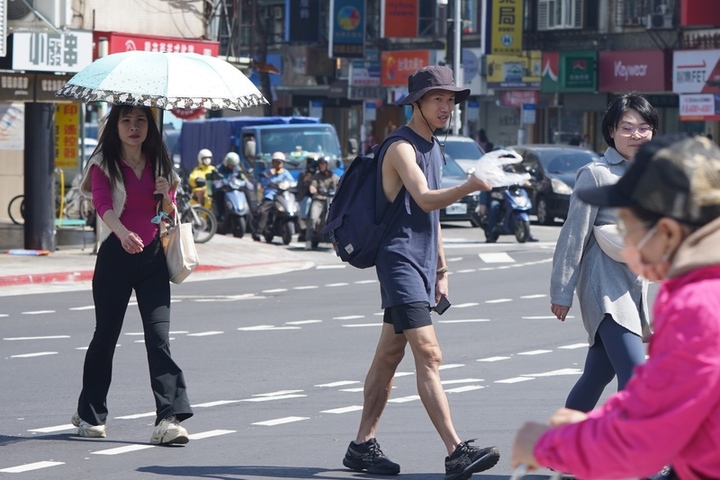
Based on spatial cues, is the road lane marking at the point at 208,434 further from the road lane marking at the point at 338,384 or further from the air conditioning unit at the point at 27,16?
the air conditioning unit at the point at 27,16

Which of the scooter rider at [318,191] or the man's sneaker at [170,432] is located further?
the scooter rider at [318,191]

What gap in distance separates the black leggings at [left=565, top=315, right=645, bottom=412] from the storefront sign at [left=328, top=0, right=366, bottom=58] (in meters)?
48.0

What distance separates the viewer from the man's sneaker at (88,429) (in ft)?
25.7

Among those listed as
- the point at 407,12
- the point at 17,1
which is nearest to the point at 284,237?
→ the point at 17,1

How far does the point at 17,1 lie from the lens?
1962cm

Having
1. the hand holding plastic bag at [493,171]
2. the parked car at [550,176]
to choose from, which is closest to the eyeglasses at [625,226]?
the hand holding plastic bag at [493,171]

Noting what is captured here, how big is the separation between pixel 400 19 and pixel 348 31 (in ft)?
7.15

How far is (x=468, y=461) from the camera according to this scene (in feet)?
21.5

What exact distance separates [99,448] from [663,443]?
5220 millimetres

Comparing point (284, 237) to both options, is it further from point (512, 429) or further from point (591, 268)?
point (591, 268)

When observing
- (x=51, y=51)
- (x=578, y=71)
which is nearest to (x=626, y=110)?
(x=51, y=51)

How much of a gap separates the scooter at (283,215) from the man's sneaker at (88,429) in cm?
1730

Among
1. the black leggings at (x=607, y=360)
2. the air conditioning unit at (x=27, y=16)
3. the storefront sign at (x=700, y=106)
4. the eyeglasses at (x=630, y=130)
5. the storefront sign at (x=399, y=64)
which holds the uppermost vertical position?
the storefront sign at (x=399, y=64)

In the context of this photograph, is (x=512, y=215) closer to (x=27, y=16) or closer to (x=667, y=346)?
(x=27, y=16)
